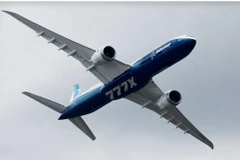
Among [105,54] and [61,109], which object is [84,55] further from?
[61,109]

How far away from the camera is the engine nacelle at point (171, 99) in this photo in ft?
209

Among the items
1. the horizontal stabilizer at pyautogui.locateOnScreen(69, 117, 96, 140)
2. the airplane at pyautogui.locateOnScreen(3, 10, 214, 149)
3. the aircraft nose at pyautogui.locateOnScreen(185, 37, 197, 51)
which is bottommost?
the horizontal stabilizer at pyautogui.locateOnScreen(69, 117, 96, 140)

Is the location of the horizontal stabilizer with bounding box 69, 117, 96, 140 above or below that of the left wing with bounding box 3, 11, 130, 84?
below

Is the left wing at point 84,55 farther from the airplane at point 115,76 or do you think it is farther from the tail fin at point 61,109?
the tail fin at point 61,109

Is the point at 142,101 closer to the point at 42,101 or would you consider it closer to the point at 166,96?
the point at 166,96

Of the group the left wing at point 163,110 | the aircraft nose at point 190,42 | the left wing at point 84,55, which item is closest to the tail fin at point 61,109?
the left wing at point 163,110

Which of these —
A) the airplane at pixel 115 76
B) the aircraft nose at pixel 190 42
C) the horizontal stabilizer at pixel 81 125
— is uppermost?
the aircraft nose at pixel 190 42

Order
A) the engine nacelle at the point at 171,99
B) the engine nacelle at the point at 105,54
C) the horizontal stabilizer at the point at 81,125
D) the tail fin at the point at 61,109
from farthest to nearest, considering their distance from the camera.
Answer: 1. the horizontal stabilizer at the point at 81,125
2. the tail fin at the point at 61,109
3. the engine nacelle at the point at 171,99
4. the engine nacelle at the point at 105,54

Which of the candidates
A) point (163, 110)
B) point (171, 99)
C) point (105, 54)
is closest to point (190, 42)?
point (105, 54)

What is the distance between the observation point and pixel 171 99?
63.9m

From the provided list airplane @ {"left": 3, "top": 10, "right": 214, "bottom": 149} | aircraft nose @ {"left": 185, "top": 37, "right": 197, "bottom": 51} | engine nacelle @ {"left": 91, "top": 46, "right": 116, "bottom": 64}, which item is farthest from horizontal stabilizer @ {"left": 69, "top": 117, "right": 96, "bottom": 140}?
aircraft nose @ {"left": 185, "top": 37, "right": 197, "bottom": 51}

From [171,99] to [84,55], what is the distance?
10.2 m

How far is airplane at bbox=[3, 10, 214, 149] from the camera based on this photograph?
57250 mm

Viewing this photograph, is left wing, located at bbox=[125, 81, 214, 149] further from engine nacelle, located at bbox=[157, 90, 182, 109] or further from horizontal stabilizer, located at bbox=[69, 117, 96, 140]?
horizontal stabilizer, located at bbox=[69, 117, 96, 140]
